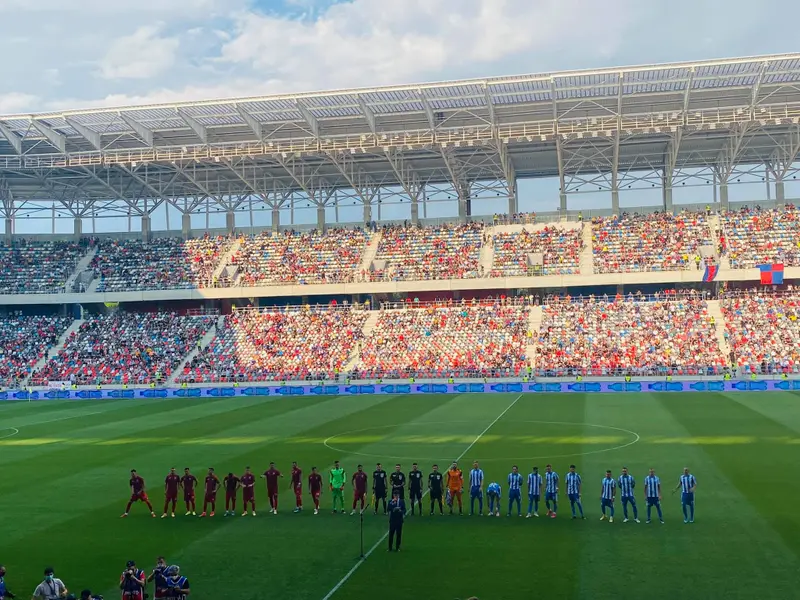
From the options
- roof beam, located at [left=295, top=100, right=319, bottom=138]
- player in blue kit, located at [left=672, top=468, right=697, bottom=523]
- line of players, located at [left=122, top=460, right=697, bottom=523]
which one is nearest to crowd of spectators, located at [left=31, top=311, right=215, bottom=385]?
roof beam, located at [left=295, top=100, right=319, bottom=138]

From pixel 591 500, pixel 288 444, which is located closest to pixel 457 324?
pixel 288 444

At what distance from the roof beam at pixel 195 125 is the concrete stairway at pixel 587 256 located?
27959mm

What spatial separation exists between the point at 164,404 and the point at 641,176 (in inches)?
1588

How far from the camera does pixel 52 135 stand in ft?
184

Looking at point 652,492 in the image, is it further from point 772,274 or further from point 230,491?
point 772,274

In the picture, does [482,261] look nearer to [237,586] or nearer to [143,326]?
[143,326]

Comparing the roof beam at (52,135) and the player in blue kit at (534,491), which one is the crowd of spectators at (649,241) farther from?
the player in blue kit at (534,491)

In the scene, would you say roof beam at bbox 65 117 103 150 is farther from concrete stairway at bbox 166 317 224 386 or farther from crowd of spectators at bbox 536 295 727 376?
crowd of spectators at bbox 536 295 727 376

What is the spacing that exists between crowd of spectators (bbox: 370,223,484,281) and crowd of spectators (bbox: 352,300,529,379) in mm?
2591

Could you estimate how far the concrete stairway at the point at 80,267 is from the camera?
215 ft

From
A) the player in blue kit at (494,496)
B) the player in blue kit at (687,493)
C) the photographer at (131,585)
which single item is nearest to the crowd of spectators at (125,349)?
the player in blue kit at (494,496)

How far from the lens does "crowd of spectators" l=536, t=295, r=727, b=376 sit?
163 ft

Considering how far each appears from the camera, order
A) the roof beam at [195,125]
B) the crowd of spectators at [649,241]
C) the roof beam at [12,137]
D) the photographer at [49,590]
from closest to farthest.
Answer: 1. the photographer at [49,590]
2. the roof beam at [195,125]
3. the roof beam at [12,137]
4. the crowd of spectators at [649,241]

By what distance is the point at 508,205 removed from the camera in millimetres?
65688
